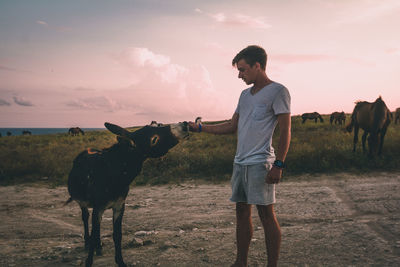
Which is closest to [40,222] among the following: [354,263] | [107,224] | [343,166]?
[107,224]

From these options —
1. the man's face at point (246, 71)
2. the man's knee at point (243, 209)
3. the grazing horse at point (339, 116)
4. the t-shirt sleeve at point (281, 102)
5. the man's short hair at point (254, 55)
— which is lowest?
the man's knee at point (243, 209)

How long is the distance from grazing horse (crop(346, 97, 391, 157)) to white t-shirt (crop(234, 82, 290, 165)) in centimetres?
981

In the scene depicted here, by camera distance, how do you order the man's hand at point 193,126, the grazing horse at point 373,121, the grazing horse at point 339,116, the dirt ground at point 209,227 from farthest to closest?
the grazing horse at point 339,116 → the grazing horse at point 373,121 → the dirt ground at point 209,227 → the man's hand at point 193,126

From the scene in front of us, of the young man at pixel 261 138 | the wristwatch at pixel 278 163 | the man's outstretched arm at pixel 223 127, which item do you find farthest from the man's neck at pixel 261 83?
the wristwatch at pixel 278 163

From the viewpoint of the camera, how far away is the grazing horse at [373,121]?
11258 mm

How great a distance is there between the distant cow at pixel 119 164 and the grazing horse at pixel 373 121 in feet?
33.8

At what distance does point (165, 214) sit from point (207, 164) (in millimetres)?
4767

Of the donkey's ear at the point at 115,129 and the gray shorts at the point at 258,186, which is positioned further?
the donkey's ear at the point at 115,129

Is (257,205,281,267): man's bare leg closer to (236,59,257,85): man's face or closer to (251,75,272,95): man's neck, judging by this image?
(251,75,272,95): man's neck

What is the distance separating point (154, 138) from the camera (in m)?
3.47

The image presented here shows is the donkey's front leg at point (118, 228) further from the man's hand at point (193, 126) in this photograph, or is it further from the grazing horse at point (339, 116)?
the grazing horse at point (339, 116)

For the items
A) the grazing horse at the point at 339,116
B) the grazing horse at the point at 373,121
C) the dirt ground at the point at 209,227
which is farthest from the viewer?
the grazing horse at the point at 339,116

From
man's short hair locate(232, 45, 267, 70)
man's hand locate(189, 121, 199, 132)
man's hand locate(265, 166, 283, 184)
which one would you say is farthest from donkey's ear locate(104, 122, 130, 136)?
man's hand locate(265, 166, 283, 184)

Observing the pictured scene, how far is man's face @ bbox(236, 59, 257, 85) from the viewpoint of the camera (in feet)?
10.6
